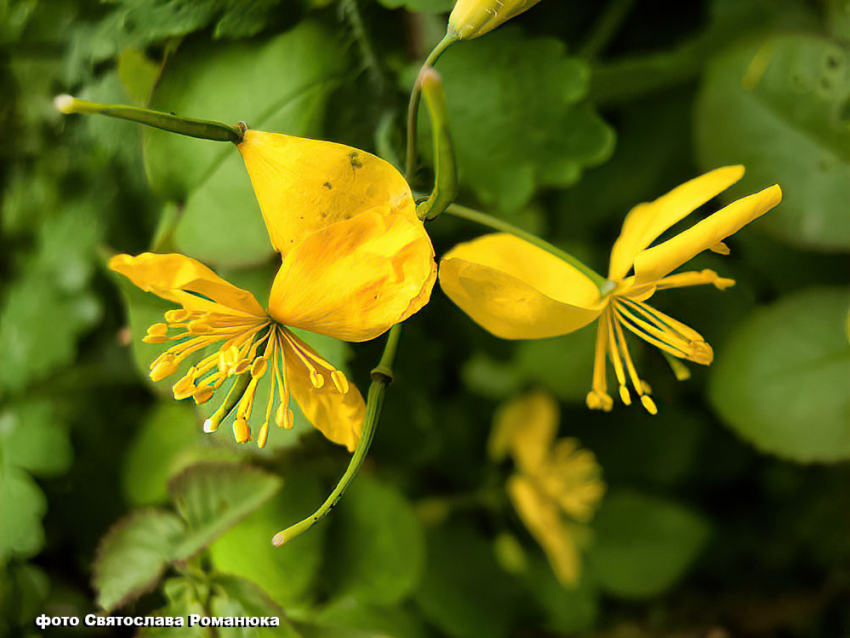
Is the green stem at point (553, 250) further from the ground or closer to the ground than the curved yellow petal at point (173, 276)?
closer to the ground

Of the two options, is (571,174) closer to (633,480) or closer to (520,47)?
(520,47)

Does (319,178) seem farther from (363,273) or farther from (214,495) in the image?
(214,495)

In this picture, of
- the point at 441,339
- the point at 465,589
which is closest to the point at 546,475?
the point at 465,589

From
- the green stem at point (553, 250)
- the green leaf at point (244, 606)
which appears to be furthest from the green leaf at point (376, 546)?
the green stem at point (553, 250)

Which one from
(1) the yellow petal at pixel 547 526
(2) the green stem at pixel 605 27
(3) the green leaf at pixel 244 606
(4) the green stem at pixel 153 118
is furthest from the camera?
(1) the yellow petal at pixel 547 526

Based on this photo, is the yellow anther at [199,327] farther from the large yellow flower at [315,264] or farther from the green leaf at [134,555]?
the green leaf at [134,555]

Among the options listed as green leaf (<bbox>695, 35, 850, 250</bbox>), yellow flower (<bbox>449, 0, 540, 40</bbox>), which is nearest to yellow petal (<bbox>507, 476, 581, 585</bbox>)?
green leaf (<bbox>695, 35, 850, 250</bbox>)

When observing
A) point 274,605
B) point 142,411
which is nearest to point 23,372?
point 142,411
